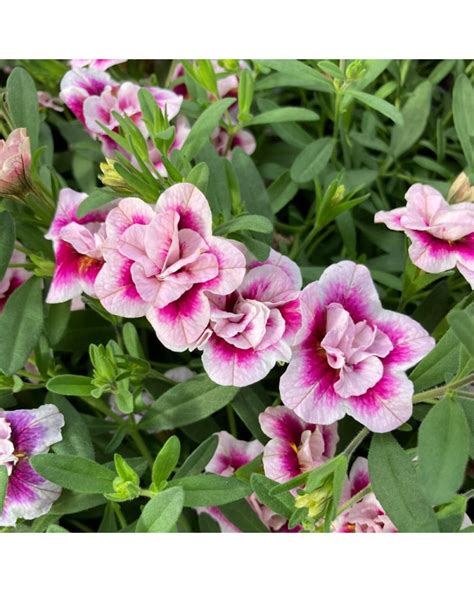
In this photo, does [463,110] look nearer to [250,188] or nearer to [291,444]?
[250,188]

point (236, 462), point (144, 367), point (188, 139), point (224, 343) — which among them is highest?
point (188, 139)

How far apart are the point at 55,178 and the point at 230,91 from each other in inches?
13.4

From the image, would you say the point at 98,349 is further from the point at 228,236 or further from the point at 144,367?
the point at 228,236

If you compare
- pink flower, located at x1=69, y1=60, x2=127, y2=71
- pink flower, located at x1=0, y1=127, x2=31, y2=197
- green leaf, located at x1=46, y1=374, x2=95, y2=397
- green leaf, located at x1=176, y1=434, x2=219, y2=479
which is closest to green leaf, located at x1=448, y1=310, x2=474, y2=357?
green leaf, located at x1=176, y1=434, x2=219, y2=479

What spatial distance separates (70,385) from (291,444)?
0.28m

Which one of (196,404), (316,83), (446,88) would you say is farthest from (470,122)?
(196,404)

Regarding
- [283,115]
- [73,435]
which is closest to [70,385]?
[73,435]

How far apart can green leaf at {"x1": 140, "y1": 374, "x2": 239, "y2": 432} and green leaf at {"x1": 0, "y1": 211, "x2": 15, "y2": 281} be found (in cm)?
27

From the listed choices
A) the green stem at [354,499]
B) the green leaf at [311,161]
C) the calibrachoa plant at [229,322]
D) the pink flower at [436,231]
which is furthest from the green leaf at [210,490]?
the green leaf at [311,161]

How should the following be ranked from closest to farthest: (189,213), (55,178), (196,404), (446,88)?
1. (189,213)
2. (196,404)
3. (55,178)
4. (446,88)

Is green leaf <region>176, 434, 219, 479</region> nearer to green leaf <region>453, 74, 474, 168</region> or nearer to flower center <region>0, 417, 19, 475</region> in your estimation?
flower center <region>0, 417, 19, 475</region>

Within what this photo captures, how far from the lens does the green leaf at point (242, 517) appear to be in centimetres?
92

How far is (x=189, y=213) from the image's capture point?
2.59 ft

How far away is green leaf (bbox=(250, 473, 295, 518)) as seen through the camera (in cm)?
81
